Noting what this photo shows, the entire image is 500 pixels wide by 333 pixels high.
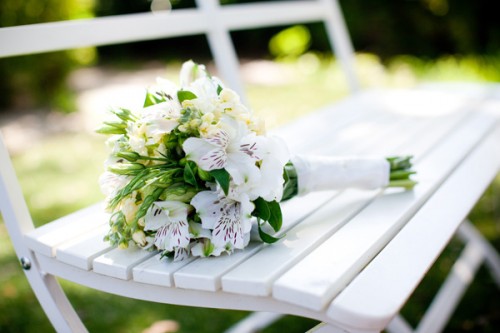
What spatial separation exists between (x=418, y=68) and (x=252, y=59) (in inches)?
106

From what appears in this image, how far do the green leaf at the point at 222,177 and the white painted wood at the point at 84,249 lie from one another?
339 mm

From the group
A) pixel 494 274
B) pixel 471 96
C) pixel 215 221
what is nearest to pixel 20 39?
pixel 215 221

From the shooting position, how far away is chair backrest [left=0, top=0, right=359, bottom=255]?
57.9 inches

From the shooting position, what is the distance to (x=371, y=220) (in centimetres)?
141

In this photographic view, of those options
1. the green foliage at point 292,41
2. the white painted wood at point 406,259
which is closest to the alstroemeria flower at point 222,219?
the white painted wood at point 406,259

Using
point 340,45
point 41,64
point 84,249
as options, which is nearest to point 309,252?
point 84,249

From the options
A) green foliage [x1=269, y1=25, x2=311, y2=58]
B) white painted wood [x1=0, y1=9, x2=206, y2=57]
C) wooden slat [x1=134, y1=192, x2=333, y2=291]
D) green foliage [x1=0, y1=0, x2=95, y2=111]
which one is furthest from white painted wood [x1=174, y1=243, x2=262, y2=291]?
green foliage [x1=269, y1=25, x2=311, y2=58]

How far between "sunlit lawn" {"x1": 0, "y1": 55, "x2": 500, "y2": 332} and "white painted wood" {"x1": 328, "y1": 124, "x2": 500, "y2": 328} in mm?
1024

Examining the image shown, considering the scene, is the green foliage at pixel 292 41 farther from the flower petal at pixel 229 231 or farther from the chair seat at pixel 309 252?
the flower petal at pixel 229 231

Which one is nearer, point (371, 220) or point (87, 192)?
point (371, 220)

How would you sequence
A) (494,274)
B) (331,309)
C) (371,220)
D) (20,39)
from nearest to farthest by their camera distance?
(331,309) → (371,220) → (20,39) → (494,274)

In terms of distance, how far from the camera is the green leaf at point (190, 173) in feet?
3.87

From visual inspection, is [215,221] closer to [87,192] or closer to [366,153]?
[366,153]

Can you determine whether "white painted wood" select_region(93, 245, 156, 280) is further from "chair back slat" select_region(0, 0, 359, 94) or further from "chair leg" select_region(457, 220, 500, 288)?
"chair leg" select_region(457, 220, 500, 288)
